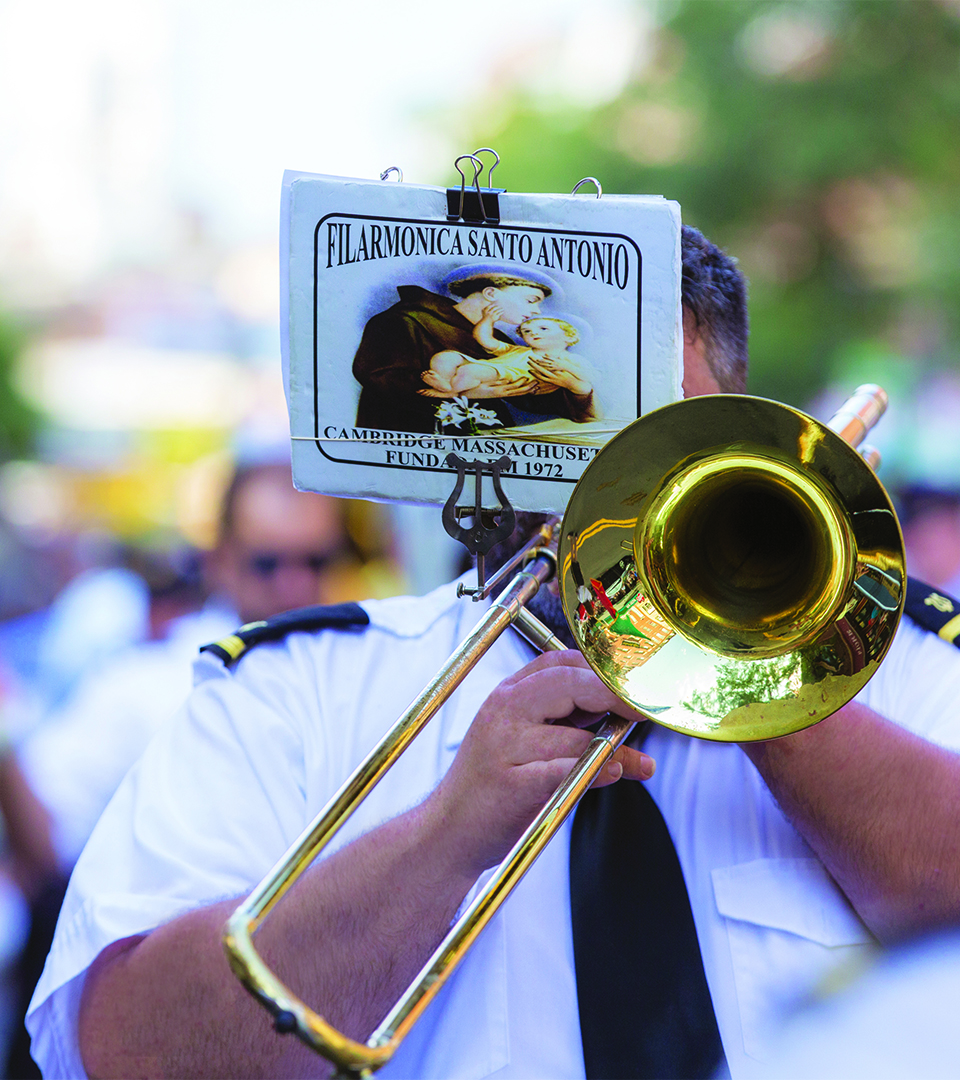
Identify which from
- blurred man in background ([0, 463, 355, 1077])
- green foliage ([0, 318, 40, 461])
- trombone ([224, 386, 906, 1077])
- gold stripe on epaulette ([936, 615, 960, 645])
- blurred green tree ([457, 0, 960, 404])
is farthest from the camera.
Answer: green foliage ([0, 318, 40, 461])

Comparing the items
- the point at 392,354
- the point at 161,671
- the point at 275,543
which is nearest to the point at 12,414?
the point at 161,671

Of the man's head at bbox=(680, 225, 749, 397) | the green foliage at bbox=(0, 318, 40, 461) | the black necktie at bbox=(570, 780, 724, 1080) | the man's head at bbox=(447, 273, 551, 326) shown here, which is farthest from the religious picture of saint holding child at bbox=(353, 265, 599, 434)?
the green foliage at bbox=(0, 318, 40, 461)

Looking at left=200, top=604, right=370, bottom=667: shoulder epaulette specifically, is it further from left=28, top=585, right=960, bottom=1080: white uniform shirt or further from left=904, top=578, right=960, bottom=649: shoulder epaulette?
left=904, top=578, right=960, bottom=649: shoulder epaulette

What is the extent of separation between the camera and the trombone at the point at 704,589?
1.53 m

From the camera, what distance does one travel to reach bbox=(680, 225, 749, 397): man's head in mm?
1938

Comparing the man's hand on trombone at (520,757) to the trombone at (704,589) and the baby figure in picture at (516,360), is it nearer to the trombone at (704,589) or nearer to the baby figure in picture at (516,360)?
the trombone at (704,589)

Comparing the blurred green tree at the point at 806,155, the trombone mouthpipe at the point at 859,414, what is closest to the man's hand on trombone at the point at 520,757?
the trombone mouthpipe at the point at 859,414

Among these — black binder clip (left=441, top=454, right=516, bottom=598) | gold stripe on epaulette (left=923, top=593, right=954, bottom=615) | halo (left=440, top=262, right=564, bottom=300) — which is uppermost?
halo (left=440, top=262, right=564, bottom=300)

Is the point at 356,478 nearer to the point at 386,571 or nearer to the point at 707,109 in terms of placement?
the point at 386,571

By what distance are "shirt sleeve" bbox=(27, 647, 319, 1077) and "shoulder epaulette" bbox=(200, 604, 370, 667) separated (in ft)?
0.31

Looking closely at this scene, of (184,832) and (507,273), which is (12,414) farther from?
(507,273)

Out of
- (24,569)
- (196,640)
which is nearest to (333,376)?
(196,640)

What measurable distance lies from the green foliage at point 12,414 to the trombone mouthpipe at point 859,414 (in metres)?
19.2

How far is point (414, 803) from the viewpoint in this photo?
5.99 feet
